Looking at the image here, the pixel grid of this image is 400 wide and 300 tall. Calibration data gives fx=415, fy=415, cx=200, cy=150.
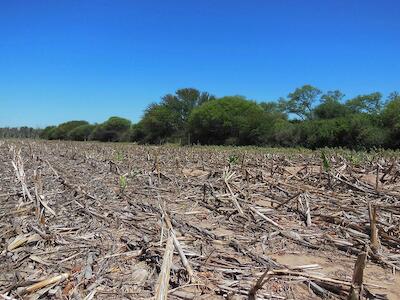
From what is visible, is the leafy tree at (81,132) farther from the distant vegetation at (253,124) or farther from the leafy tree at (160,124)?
the leafy tree at (160,124)

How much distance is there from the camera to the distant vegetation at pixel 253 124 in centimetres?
3241

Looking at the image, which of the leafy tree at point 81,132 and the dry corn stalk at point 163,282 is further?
the leafy tree at point 81,132

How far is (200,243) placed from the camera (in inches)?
190

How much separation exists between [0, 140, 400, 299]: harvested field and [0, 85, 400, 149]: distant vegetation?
26.2m

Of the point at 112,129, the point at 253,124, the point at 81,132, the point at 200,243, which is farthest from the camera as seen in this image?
the point at 81,132

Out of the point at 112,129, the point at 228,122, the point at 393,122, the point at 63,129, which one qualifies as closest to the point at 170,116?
the point at 228,122

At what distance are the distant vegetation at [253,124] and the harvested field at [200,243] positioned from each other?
85.8 ft

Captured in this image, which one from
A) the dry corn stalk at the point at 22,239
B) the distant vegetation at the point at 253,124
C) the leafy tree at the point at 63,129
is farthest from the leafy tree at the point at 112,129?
the dry corn stalk at the point at 22,239

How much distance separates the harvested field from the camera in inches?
138

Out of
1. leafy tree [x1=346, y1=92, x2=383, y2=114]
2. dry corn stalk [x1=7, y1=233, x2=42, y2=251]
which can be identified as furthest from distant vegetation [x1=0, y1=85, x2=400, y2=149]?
dry corn stalk [x1=7, y1=233, x2=42, y2=251]

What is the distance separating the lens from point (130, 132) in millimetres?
58812

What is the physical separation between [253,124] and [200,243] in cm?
3558

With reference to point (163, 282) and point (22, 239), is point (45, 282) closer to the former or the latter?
point (163, 282)

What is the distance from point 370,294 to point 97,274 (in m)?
2.37
